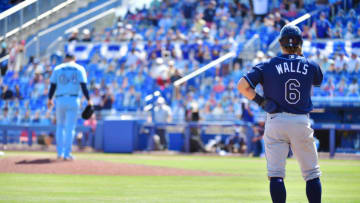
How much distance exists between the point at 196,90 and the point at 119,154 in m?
4.67

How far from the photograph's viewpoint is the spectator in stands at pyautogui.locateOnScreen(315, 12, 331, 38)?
84.9 feet

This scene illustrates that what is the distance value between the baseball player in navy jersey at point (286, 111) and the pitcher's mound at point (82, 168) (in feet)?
20.7

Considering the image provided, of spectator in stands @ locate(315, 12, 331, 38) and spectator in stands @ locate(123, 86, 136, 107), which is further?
spectator in stands @ locate(315, 12, 331, 38)

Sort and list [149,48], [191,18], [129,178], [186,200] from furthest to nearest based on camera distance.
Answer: [191,18]
[149,48]
[129,178]
[186,200]

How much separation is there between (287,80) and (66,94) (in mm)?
8457

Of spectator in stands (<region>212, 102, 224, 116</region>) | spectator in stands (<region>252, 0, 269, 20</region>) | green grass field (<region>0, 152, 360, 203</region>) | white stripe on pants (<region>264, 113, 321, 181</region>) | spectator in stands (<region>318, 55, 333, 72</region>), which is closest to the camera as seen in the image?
white stripe on pants (<region>264, 113, 321, 181</region>)

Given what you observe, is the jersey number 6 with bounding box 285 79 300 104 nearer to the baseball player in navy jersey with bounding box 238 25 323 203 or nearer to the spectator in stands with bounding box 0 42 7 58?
the baseball player in navy jersey with bounding box 238 25 323 203

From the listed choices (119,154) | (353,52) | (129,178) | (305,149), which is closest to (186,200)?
(305,149)

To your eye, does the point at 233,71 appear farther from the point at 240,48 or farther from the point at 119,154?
the point at 119,154

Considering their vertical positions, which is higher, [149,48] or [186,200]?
[149,48]

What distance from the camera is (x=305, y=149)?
7332mm

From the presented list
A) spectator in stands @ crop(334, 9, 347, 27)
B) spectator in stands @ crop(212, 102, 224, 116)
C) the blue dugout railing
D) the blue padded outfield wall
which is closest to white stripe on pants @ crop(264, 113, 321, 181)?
the blue dugout railing

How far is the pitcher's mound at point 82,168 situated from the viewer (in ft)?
44.3

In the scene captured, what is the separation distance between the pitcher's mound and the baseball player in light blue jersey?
46cm
